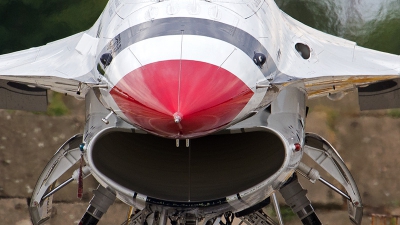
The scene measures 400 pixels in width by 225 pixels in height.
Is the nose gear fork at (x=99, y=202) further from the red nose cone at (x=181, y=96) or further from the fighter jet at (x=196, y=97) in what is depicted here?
the red nose cone at (x=181, y=96)

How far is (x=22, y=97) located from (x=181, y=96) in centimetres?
278

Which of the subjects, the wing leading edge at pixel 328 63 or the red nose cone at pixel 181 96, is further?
the wing leading edge at pixel 328 63

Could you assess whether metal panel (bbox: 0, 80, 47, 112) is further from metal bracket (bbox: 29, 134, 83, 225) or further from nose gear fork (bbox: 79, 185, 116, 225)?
nose gear fork (bbox: 79, 185, 116, 225)

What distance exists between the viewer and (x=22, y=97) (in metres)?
7.85

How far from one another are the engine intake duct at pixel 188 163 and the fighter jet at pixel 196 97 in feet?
0.04

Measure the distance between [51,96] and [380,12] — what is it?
180 inches

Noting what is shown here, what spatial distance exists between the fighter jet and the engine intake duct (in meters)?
0.01

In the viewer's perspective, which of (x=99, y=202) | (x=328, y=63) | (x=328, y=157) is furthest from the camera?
(x=328, y=157)

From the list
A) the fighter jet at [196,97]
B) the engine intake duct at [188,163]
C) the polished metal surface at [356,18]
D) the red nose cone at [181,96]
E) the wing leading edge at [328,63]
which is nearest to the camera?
the red nose cone at [181,96]

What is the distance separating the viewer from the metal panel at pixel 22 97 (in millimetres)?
7742

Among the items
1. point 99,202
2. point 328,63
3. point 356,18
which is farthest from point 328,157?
point 356,18

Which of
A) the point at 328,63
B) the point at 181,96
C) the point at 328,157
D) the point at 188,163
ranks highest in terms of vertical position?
the point at 328,63

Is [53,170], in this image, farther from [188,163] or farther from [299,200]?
[299,200]

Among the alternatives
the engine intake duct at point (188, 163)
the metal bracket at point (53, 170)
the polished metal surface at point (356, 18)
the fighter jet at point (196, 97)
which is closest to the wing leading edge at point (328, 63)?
the fighter jet at point (196, 97)
